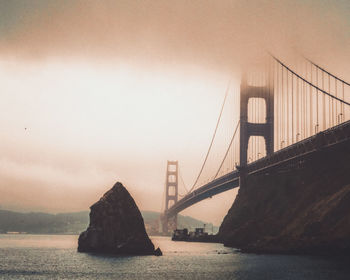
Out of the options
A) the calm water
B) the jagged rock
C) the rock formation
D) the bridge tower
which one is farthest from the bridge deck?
the jagged rock

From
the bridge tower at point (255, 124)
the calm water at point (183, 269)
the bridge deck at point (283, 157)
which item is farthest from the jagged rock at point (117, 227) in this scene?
the bridge tower at point (255, 124)

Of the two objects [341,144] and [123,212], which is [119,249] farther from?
[341,144]

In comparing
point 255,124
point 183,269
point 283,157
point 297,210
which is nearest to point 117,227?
point 183,269

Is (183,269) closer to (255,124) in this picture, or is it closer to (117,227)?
(117,227)

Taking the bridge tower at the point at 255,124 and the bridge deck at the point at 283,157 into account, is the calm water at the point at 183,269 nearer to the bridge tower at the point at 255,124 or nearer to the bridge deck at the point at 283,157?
the bridge deck at the point at 283,157

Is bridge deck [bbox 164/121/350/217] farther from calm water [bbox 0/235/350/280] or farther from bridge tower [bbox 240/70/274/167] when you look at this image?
calm water [bbox 0/235/350/280]
